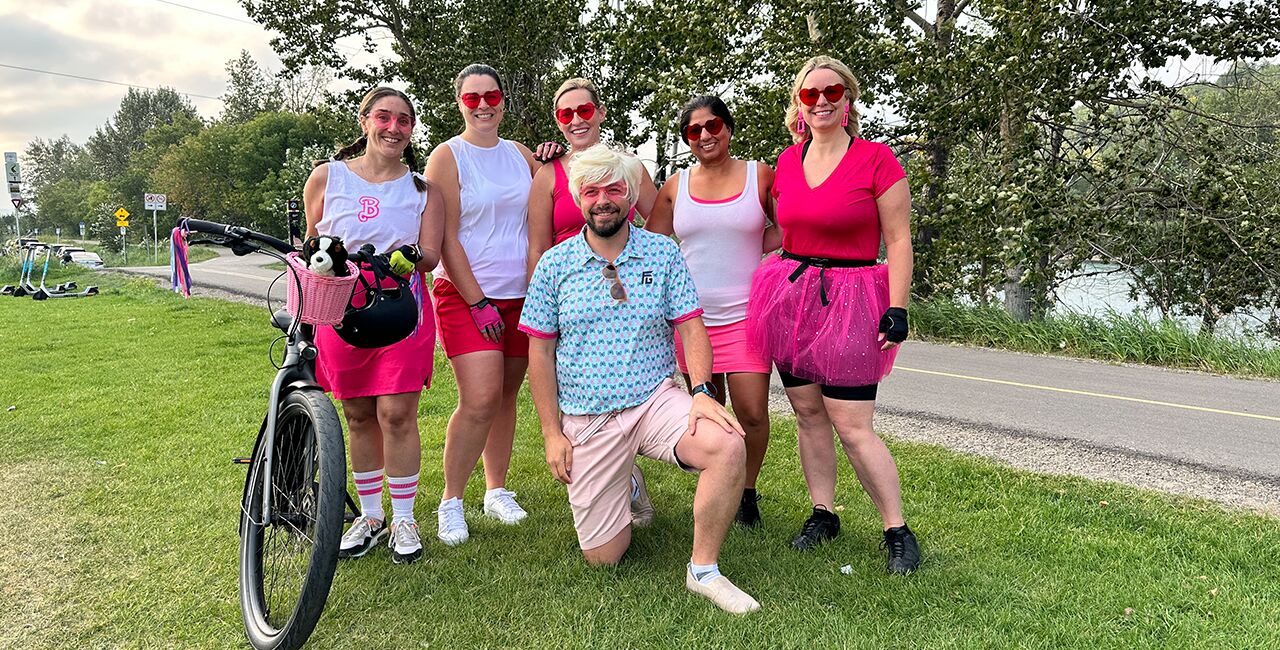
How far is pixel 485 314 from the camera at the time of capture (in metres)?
3.45

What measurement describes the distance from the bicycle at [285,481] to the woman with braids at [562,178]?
0.92 m

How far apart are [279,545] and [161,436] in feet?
10.5

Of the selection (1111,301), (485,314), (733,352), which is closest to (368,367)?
(485,314)

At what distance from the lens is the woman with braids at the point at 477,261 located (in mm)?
3459

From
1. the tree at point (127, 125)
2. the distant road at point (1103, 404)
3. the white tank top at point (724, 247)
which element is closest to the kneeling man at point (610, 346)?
the white tank top at point (724, 247)

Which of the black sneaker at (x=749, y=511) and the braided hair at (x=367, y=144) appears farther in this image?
the black sneaker at (x=749, y=511)

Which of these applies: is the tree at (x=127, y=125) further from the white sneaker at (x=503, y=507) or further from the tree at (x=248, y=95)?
the white sneaker at (x=503, y=507)

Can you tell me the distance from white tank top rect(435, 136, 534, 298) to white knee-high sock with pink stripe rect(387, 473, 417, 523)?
0.86 m

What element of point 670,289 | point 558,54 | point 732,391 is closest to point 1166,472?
point 732,391

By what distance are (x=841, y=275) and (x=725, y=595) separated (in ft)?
4.21

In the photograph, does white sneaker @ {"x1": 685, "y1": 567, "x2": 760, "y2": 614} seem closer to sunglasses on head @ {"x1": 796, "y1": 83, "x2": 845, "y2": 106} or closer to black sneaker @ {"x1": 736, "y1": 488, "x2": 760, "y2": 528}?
black sneaker @ {"x1": 736, "y1": 488, "x2": 760, "y2": 528}

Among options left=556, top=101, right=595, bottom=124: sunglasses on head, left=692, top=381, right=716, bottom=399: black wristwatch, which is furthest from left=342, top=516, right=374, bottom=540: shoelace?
left=556, top=101, right=595, bottom=124: sunglasses on head

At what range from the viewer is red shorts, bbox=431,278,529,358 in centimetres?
353

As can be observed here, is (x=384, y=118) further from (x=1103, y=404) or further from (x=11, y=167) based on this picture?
(x=11, y=167)
